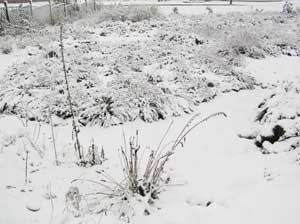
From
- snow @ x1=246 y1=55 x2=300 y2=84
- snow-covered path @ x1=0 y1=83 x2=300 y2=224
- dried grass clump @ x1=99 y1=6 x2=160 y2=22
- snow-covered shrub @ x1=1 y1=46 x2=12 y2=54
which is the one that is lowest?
snow-covered path @ x1=0 y1=83 x2=300 y2=224

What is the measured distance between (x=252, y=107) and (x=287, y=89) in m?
0.60

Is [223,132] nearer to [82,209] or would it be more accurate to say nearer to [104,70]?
[82,209]

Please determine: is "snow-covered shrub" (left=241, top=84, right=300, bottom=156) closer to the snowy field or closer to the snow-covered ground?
the snowy field

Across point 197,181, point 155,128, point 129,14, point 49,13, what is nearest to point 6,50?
point 129,14

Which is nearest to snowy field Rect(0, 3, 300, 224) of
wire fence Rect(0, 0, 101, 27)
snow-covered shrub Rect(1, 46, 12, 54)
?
snow-covered shrub Rect(1, 46, 12, 54)

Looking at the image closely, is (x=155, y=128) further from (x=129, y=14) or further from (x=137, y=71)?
(x=129, y=14)

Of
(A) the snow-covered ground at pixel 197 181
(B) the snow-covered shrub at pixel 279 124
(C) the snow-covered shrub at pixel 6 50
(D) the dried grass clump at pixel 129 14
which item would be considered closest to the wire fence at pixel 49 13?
(D) the dried grass clump at pixel 129 14

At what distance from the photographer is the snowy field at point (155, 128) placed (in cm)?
285

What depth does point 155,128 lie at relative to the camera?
15.2 feet

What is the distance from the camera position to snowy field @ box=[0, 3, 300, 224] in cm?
285

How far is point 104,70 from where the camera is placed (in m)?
6.59

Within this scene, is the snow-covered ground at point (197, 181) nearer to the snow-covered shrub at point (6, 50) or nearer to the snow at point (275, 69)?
the snow at point (275, 69)

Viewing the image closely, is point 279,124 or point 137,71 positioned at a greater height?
point 137,71

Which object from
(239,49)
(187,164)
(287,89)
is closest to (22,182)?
(187,164)
